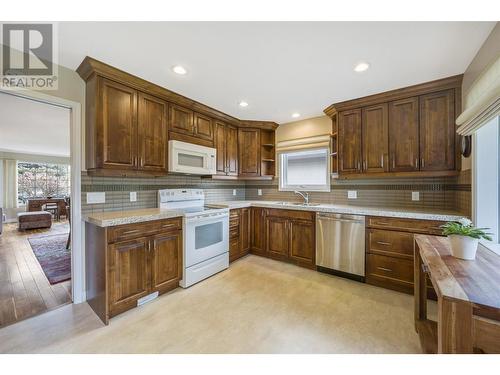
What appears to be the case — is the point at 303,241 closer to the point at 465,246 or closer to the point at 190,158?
the point at 465,246

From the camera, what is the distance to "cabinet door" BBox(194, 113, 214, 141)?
293cm

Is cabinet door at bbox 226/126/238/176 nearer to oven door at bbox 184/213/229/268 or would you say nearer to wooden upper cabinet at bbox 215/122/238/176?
wooden upper cabinet at bbox 215/122/238/176

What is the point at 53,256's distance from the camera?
3.38 m

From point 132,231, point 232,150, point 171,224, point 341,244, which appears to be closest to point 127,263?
point 132,231

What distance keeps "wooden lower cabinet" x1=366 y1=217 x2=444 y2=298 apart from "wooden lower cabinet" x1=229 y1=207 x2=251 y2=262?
5.79 feet

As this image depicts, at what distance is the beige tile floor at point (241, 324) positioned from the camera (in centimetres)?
151

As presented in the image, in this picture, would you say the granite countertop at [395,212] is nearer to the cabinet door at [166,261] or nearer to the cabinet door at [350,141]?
the cabinet door at [350,141]

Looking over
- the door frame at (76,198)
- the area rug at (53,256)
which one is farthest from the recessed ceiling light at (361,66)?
the area rug at (53,256)

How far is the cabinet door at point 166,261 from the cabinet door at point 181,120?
1.35m

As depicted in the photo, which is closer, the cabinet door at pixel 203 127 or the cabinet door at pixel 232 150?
the cabinet door at pixel 203 127

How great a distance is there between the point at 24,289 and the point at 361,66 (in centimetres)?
436

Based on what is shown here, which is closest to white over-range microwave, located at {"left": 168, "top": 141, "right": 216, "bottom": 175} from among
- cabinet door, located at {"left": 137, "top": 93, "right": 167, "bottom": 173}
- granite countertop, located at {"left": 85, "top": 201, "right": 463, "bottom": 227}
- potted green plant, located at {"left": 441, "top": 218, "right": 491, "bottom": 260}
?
Answer: cabinet door, located at {"left": 137, "top": 93, "right": 167, "bottom": 173}
